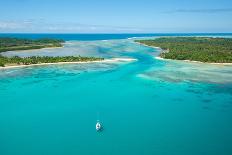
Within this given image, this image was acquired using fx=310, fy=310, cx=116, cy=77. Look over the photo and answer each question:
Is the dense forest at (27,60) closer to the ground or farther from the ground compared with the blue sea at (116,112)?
farther from the ground

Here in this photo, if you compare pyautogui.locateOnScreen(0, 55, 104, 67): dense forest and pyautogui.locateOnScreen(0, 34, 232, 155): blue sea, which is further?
pyautogui.locateOnScreen(0, 55, 104, 67): dense forest

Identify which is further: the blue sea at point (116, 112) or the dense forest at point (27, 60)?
the dense forest at point (27, 60)

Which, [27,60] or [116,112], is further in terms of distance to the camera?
[27,60]

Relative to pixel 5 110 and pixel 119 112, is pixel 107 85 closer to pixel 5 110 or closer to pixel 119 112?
pixel 119 112

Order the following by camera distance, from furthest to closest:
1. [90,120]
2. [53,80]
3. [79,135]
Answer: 1. [53,80]
2. [90,120]
3. [79,135]

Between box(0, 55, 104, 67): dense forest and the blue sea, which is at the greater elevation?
box(0, 55, 104, 67): dense forest

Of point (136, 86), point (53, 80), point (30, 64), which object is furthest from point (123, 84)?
point (30, 64)

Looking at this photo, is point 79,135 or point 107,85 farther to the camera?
point 107,85

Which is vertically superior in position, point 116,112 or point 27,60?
point 27,60
